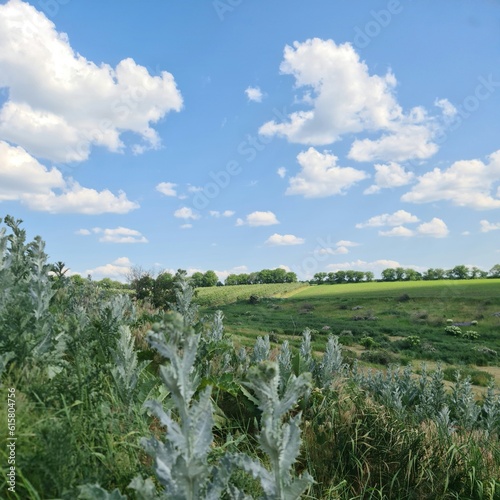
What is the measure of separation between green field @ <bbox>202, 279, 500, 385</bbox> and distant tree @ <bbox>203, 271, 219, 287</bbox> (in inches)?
670

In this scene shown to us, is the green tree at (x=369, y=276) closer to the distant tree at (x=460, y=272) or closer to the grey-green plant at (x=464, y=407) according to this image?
the distant tree at (x=460, y=272)

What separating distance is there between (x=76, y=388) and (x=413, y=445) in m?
3.14

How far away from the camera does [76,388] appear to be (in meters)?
3.20

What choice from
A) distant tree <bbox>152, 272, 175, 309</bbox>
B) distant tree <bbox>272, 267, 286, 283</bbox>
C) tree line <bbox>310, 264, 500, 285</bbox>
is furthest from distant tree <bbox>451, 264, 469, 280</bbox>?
distant tree <bbox>152, 272, 175, 309</bbox>

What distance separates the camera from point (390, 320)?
44812 mm

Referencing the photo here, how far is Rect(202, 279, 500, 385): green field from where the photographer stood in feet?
90.1

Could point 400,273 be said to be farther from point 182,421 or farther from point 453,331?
point 182,421

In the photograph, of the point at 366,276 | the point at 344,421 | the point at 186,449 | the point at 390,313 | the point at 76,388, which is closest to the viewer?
the point at 186,449

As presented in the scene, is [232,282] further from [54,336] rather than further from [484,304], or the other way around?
[54,336]

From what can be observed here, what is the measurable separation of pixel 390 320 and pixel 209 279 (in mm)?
49822

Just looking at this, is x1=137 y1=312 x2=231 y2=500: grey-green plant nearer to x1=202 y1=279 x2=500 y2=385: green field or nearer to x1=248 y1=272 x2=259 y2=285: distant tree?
x1=202 y1=279 x2=500 y2=385: green field

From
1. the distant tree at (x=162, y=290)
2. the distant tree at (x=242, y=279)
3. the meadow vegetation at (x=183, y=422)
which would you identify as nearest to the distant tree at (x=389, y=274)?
the distant tree at (x=242, y=279)

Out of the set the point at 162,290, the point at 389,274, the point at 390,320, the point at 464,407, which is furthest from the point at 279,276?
the point at 464,407

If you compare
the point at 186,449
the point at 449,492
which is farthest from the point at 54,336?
Answer: the point at 449,492
